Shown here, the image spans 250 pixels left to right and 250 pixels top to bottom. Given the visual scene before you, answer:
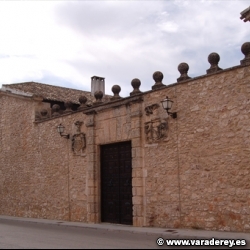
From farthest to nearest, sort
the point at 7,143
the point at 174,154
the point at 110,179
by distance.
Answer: the point at 7,143, the point at 110,179, the point at 174,154

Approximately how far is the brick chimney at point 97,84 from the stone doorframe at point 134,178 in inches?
296

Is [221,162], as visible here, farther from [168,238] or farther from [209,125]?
[168,238]

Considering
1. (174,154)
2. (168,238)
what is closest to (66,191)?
(174,154)

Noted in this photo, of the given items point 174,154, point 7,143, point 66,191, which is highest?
point 7,143

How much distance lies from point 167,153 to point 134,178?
1.46 meters

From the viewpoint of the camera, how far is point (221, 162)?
9.99 m

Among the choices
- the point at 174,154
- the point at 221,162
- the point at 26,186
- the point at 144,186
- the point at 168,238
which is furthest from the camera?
the point at 26,186

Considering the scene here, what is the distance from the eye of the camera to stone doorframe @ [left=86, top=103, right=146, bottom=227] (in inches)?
469

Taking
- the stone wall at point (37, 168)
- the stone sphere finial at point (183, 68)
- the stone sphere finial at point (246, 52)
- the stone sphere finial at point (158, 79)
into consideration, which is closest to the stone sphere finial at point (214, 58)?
the stone sphere finial at point (246, 52)

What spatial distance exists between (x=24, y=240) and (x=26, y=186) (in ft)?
28.7

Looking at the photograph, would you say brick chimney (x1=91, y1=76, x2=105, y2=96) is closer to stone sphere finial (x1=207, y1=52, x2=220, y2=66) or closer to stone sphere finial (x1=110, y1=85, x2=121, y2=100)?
stone sphere finial (x1=110, y1=85, x2=121, y2=100)

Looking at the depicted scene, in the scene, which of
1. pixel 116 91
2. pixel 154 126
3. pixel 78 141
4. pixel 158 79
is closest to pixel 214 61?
pixel 158 79

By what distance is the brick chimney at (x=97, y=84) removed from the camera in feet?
69.8

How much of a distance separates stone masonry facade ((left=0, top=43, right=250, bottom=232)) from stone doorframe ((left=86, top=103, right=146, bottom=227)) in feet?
0.10
